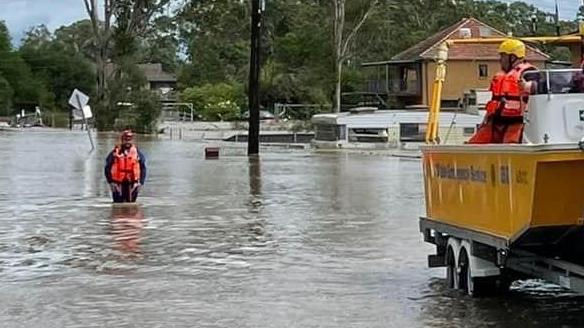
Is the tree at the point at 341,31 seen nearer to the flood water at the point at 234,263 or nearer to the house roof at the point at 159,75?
the house roof at the point at 159,75

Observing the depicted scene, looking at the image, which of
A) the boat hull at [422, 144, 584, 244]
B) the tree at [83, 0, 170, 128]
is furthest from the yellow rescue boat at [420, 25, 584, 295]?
the tree at [83, 0, 170, 128]

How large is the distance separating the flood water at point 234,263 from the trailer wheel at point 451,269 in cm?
19

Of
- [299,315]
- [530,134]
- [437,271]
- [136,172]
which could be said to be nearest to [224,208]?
[136,172]

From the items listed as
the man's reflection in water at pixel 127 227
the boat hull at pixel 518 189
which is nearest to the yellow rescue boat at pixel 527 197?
the boat hull at pixel 518 189

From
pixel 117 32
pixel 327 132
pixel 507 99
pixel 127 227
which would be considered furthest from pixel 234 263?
pixel 117 32

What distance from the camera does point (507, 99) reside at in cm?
1102

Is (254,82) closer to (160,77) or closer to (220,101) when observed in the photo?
(220,101)

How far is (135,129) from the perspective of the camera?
7919cm

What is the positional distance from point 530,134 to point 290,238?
7967 millimetres

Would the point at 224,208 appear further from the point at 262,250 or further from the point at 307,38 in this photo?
the point at 307,38

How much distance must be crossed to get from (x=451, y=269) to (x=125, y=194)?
12.1 metres

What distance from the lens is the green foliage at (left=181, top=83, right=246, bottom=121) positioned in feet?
294

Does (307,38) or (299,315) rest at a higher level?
(307,38)

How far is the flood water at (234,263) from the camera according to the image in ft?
36.0
